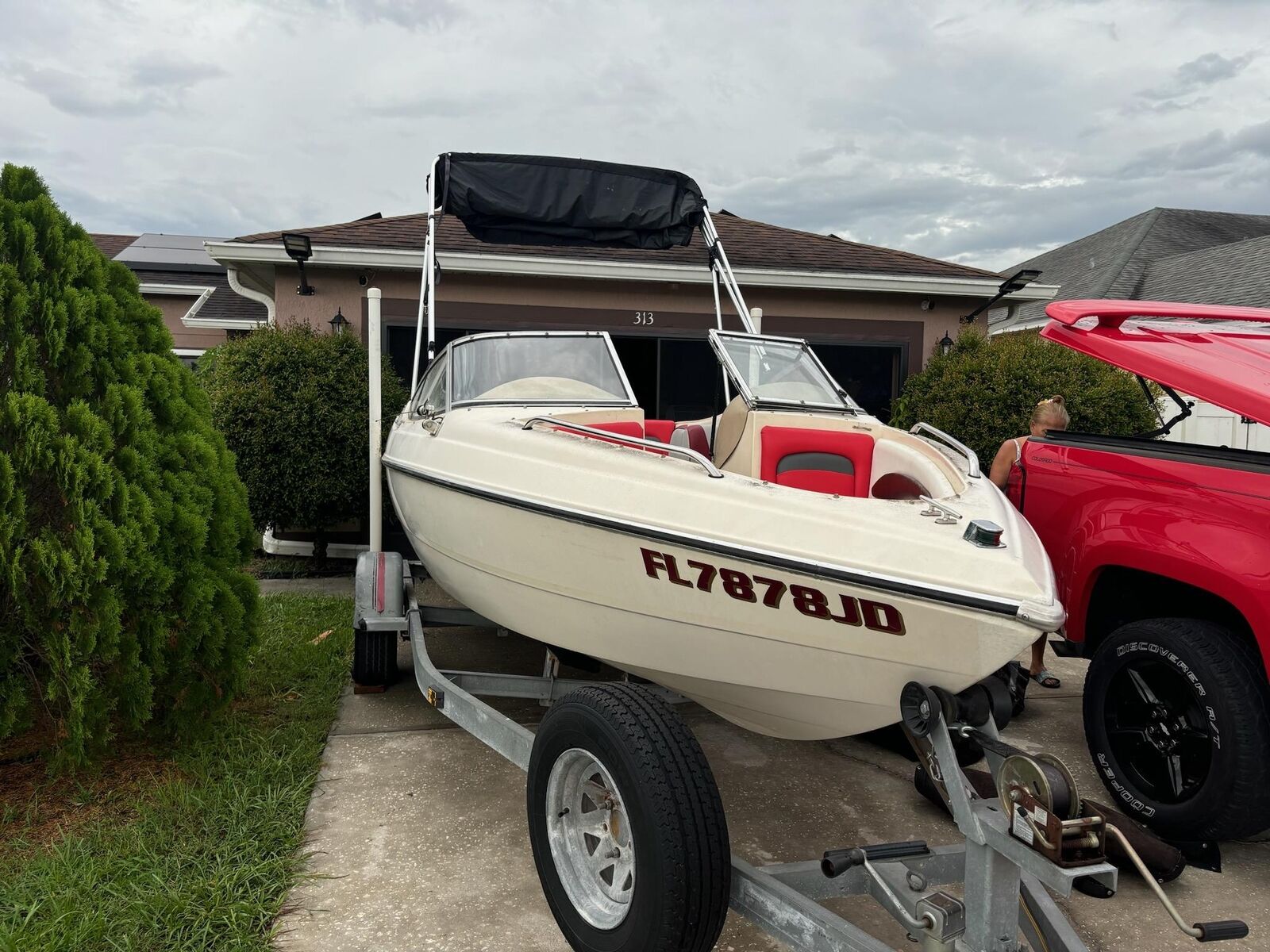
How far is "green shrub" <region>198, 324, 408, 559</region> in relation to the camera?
743 centimetres

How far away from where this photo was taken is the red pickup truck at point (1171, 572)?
301cm

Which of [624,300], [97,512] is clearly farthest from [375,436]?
[624,300]

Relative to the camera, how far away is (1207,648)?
10.3 ft

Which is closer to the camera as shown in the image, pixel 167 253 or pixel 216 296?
pixel 216 296

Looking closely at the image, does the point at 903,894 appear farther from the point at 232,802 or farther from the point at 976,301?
the point at 976,301

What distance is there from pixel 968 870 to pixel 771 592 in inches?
32.5

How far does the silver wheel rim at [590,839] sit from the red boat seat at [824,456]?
1.66 m

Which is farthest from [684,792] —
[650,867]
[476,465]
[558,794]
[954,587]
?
[476,465]

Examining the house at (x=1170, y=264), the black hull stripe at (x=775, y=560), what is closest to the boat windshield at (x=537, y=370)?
the black hull stripe at (x=775, y=560)

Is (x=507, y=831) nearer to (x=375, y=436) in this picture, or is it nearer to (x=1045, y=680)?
(x=375, y=436)

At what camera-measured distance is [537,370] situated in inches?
186

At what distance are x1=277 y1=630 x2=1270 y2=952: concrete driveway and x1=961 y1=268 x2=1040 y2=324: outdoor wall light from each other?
538 cm

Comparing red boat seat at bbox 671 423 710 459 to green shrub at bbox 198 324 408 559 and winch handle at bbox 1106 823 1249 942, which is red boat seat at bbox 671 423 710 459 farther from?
green shrub at bbox 198 324 408 559

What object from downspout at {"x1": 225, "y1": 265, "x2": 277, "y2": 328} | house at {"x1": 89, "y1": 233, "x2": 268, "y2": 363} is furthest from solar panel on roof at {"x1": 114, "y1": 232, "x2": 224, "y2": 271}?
downspout at {"x1": 225, "y1": 265, "x2": 277, "y2": 328}
